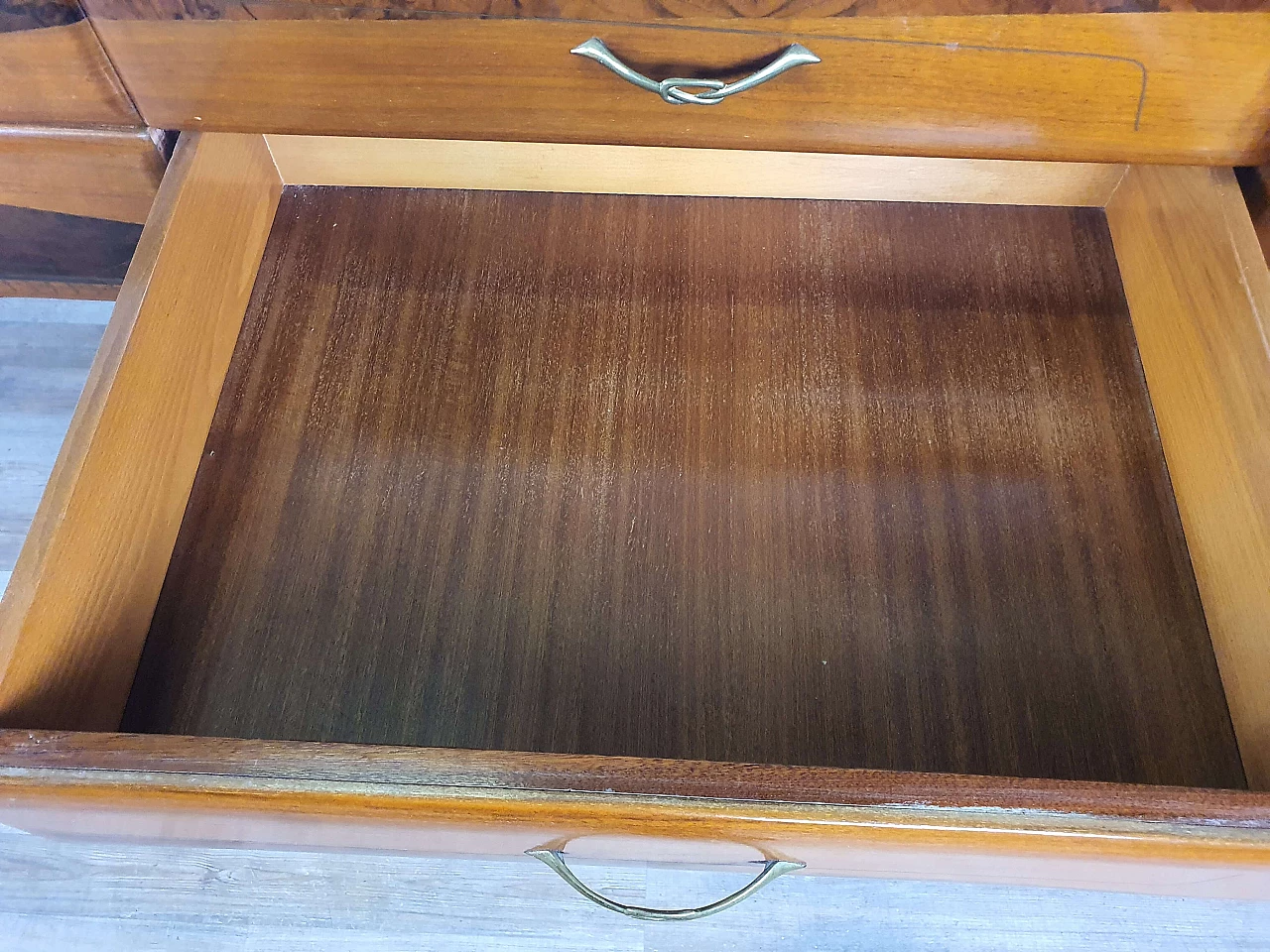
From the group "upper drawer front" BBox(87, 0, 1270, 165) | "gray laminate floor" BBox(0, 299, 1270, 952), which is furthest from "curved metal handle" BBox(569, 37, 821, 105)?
"gray laminate floor" BBox(0, 299, 1270, 952)

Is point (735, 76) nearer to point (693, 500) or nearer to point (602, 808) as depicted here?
point (693, 500)

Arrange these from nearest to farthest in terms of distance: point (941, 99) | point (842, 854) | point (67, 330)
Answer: point (842, 854) < point (941, 99) < point (67, 330)

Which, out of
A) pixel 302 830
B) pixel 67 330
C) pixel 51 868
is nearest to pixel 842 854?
pixel 302 830

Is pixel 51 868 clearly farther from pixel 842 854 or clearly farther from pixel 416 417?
pixel 842 854

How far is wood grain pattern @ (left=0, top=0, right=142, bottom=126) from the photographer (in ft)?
1.71

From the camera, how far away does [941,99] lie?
1.79 ft

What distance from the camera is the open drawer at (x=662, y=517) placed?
391 millimetres

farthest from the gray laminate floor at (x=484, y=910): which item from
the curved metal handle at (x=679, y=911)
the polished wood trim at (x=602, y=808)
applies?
the polished wood trim at (x=602, y=808)

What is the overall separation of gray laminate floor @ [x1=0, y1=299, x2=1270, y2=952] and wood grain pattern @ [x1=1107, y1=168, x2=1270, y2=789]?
→ 296 mm

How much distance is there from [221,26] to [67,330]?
0.60 m

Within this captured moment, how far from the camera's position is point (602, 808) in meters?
0.36

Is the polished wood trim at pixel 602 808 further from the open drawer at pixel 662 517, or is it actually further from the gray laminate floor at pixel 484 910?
the gray laminate floor at pixel 484 910

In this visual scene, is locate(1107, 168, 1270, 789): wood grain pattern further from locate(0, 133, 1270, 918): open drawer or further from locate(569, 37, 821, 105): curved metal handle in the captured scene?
locate(569, 37, 821, 105): curved metal handle

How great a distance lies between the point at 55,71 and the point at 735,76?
42 cm
